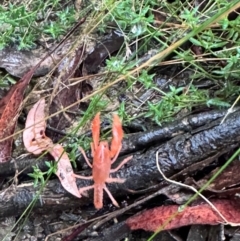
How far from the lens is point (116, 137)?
6.87 ft

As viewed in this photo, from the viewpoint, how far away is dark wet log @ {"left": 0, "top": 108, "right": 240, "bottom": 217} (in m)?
1.97

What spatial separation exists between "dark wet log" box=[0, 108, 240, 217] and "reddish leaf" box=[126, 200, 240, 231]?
0.12 m

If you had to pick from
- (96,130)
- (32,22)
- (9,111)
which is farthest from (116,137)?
(32,22)

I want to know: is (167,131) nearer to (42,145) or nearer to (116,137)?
(116,137)

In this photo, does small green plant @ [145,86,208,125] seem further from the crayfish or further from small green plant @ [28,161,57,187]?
small green plant @ [28,161,57,187]

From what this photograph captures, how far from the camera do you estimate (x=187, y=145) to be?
200 centimetres

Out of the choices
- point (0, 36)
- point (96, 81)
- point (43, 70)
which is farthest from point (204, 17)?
point (0, 36)

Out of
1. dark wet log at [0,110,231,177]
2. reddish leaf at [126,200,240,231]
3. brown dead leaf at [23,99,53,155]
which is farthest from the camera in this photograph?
brown dead leaf at [23,99,53,155]

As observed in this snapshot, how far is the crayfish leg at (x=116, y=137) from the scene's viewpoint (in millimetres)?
2095

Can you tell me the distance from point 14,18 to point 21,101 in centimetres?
38

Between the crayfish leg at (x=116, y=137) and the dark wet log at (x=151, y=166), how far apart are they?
0.07m

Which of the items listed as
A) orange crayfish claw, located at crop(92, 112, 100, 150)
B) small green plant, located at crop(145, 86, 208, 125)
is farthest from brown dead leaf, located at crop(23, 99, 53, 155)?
small green plant, located at crop(145, 86, 208, 125)

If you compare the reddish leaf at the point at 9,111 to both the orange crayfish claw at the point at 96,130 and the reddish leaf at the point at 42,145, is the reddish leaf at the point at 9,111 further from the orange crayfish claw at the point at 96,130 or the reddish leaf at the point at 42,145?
the orange crayfish claw at the point at 96,130

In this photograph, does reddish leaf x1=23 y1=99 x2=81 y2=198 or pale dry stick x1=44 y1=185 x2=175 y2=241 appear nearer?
pale dry stick x1=44 y1=185 x2=175 y2=241
